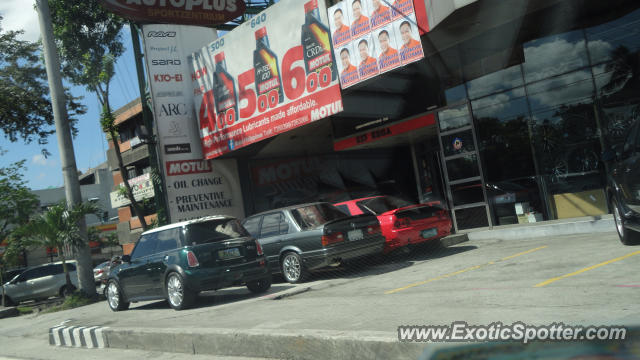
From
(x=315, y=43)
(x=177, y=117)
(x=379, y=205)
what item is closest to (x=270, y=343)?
(x=379, y=205)

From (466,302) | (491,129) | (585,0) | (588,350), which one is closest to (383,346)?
(466,302)

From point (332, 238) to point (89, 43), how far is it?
2019 cm

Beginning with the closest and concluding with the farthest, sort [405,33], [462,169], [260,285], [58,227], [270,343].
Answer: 1. [270,343]
2. [260,285]
3. [405,33]
4. [462,169]
5. [58,227]

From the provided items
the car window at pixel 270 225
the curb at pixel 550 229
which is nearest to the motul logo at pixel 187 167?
the car window at pixel 270 225

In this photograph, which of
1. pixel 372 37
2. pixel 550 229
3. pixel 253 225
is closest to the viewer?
pixel 550 229

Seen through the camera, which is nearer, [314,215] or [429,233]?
[314,215]

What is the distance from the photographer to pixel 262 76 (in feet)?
50.1

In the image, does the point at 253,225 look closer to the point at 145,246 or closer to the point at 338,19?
the point at 145,246

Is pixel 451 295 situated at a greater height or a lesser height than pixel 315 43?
lesser

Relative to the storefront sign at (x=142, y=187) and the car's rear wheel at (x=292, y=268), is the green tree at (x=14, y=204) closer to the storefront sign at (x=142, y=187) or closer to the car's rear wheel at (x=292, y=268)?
the storefront sign at (x=142, y=187)

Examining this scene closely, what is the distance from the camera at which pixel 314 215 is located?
10469 millimetres

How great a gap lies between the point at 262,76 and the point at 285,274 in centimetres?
691

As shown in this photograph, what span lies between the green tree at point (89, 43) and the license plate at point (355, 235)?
15.9 metres

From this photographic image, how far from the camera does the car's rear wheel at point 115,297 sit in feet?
35.0
